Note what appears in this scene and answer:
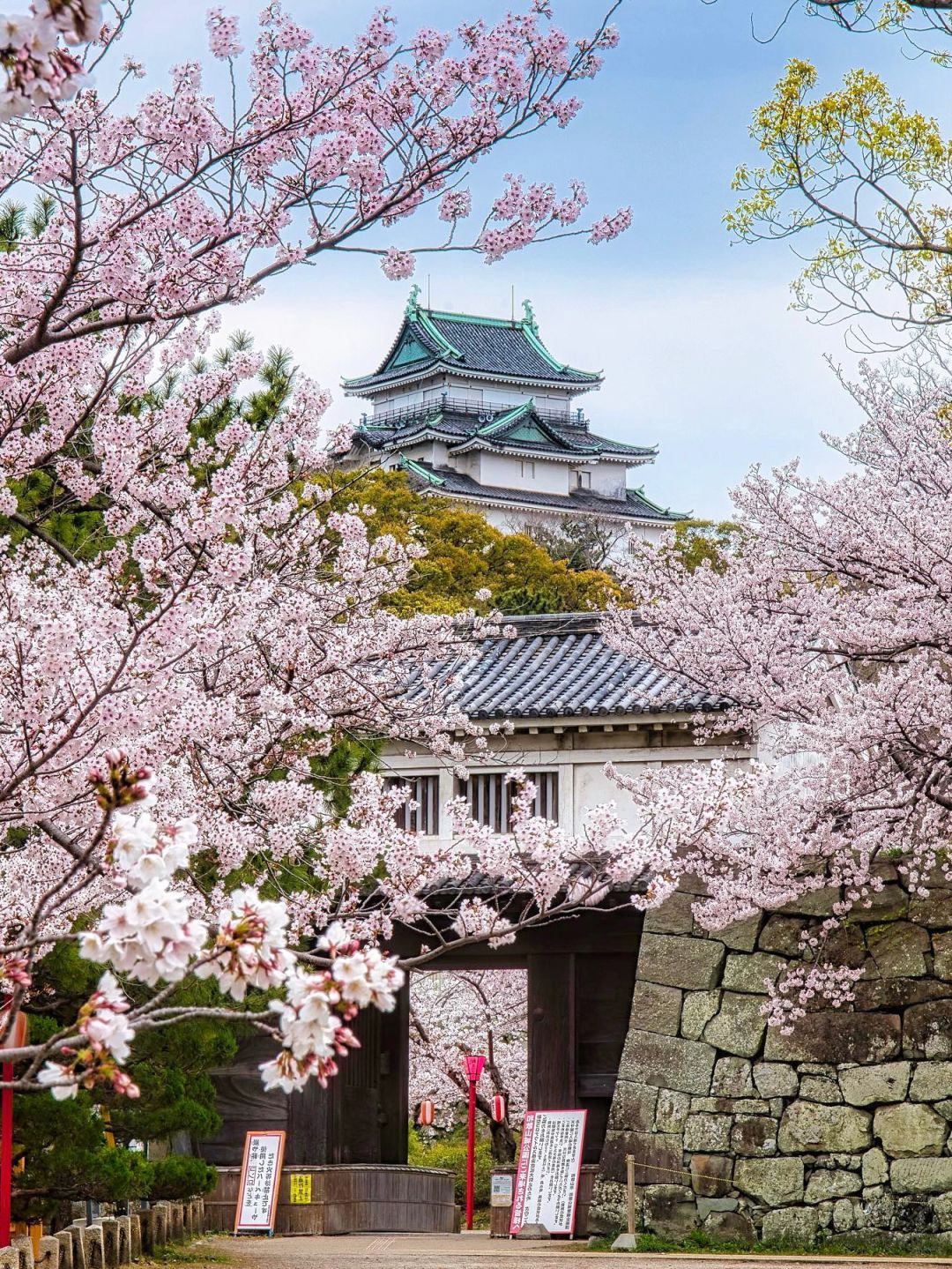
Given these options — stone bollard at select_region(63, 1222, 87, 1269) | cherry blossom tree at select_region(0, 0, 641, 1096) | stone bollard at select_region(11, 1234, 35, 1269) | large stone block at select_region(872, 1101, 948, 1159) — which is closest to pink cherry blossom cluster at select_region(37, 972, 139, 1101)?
cherry blossom tree at select_region(0, 0, 641, 1096)

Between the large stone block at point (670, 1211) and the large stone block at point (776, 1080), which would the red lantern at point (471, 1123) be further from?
the large stone block at point (776, 1080)

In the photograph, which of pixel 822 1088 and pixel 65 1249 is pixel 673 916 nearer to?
pixel 822 1088

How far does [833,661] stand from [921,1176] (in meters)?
4.30

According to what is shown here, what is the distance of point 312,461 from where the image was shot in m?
7.64

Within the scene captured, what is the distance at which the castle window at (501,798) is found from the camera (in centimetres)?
1634

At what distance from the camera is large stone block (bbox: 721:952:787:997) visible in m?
13.8

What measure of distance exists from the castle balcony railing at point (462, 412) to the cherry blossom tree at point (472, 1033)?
23095 millimetres

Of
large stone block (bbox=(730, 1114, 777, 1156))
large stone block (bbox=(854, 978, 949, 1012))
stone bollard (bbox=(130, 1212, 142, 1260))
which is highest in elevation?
large stone block (bbox=(854, 978, 949, 1012))

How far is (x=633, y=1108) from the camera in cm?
1390

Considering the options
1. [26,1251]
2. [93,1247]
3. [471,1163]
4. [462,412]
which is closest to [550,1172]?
[471,1163]

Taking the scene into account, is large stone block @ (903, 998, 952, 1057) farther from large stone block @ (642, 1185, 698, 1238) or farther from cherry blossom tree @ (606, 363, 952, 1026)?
large stone block @ (642, 1185, 698, 1238)

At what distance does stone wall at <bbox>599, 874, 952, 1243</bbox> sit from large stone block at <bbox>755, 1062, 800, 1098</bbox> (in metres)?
0.01

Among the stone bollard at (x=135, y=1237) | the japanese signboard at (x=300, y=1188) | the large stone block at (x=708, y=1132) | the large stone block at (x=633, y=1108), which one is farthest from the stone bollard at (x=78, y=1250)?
the japanese signboard at (x=300, y=1188)

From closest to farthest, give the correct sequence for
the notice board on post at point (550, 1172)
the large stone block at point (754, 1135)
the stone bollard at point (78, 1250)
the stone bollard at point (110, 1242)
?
the stone bollard at point (78, 1250)
the stone bollard at point (110, 1242)
the large stone block at point (754, 1135)
the notice board on post at point (550, 1172)
